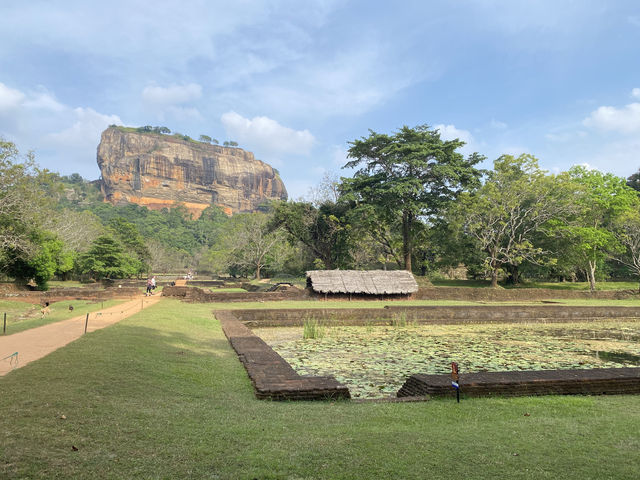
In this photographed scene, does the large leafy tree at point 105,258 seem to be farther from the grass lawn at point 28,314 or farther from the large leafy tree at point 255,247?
the grass lawn at point 28,314

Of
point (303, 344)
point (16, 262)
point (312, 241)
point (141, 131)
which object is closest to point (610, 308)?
point (303, 344)

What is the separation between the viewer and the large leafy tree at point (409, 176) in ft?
95.6

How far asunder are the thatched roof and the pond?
23.7 ft

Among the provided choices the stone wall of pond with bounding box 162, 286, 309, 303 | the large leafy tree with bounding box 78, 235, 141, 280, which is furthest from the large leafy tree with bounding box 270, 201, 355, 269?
the stone wall of pond with bounding box 162, 286, 309, 303

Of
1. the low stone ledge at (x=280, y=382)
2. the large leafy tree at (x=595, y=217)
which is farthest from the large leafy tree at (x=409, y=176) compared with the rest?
the low stone ledge at (x=280, y=382)

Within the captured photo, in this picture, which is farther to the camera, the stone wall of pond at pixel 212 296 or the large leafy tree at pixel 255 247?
the large leafy tree at pixel 255 247

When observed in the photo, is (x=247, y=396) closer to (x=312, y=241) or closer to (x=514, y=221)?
(x=514, y=221)

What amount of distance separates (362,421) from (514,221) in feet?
92.5

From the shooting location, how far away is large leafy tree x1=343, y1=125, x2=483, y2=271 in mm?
29141

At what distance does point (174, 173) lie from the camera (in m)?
147

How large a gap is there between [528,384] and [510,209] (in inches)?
1018

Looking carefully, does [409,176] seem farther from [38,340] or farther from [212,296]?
[38,340]

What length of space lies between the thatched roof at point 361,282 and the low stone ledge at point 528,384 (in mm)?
15742

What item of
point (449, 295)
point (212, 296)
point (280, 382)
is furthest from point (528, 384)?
point (449, 295)
